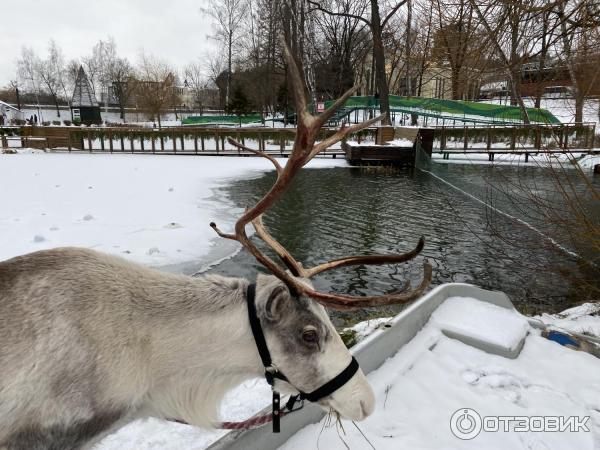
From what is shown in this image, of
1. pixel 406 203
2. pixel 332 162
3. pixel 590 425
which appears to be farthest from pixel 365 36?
pixel 590 425

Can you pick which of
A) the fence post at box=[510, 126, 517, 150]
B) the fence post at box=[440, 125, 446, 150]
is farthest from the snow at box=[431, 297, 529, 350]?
the fence post at box=[440, 125, 446, 150]

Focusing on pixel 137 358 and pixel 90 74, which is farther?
pixel 90 74

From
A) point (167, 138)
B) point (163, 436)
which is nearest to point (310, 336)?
point (163, 436)

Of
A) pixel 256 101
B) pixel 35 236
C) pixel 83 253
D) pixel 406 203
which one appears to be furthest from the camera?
pixel 256 101

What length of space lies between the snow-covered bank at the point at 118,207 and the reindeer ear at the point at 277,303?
5230mm

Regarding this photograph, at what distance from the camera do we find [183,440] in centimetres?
258

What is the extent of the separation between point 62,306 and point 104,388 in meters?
0.39

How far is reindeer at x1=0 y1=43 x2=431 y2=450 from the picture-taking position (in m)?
1.69

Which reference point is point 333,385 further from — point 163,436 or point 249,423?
point 163,436

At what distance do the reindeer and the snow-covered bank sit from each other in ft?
16.2

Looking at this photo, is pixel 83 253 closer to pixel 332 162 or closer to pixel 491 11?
pixel 491 11

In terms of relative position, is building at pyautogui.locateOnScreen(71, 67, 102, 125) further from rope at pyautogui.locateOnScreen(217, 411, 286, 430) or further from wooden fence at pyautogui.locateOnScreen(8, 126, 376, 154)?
rope at pyautogui.locateOnScreen(217, 411, 286, 430)

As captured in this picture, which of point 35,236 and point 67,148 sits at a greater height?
point 67,148

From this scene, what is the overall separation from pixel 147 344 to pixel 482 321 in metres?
3.23
